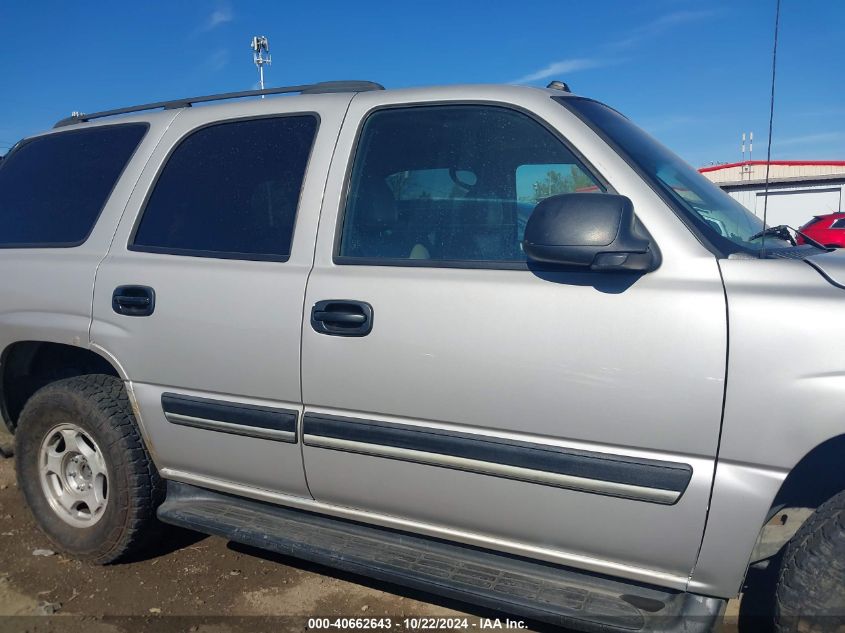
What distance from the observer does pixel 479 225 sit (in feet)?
Result: 7.97

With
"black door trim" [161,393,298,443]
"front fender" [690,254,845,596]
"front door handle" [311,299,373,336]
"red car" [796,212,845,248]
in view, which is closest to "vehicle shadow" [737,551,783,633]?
"front fender" [690,254,845,596]

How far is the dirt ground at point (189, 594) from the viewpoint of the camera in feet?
9.21

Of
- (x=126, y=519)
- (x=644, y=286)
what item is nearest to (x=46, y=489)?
(x=126, y=519)

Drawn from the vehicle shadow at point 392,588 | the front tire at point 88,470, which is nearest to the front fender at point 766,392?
the vehicle shadow at point 392,588

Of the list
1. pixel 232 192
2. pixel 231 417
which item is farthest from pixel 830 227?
pixel 231 417

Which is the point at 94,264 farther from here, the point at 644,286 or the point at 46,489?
the point at 644,286

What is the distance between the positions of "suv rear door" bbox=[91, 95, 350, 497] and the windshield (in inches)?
39.9

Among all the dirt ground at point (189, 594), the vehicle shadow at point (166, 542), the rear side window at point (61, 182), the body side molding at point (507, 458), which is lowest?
the dirt ground at point (189, 594)

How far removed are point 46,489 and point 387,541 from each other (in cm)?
177

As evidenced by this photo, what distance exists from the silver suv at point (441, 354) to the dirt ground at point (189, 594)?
18 cm

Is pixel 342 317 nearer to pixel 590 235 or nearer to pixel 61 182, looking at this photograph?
pixel 590 235

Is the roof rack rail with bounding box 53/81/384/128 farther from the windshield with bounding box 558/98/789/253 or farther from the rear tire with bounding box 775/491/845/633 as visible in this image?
the rear tire with bounding box 775/491/845/633

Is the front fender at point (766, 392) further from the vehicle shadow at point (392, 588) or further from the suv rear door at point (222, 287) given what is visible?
the suv rear door at point (222, 287)

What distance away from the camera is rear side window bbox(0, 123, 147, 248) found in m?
3.22
